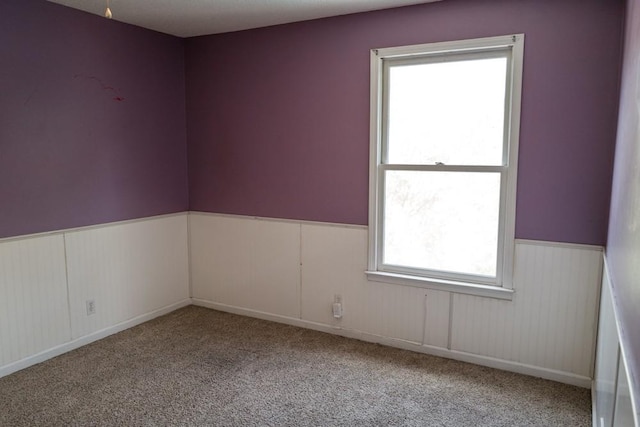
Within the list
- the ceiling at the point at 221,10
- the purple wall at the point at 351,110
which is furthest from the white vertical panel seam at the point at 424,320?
the ceiling at the point at 221,10

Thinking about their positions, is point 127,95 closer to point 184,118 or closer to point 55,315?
point 184,118

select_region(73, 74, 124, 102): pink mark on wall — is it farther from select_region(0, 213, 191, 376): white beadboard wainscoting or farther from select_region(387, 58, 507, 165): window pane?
select_region(387, 58, 507, 165): window pane

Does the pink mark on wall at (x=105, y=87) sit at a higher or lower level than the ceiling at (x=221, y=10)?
lower

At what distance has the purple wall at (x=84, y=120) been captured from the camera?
9.55 feet

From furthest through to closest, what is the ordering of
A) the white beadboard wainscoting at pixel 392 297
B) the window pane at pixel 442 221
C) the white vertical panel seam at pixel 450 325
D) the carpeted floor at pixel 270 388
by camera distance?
the white vertical panel seam at pixel 450 325, the window pane at pixel 442 221, the white beadboard wainscoting at pixel 392 297, the carpeted floor at pixel 270 388

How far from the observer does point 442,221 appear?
10.4 ft

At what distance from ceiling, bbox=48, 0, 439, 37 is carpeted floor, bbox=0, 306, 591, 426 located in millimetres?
2478

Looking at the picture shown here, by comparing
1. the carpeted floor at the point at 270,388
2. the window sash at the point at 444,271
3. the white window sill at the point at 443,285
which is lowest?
the carpeted floor at the point at 270,388

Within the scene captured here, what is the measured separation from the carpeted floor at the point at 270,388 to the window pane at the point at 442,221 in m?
0.70

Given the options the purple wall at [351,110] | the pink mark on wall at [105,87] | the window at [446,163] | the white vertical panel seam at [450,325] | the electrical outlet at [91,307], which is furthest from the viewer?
the electrical outlet at [91,307]

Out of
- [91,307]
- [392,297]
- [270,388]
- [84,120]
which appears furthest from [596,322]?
[84,120]

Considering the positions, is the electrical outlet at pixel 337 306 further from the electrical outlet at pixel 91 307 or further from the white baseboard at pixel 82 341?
the electrical outlet at pixel 91 307

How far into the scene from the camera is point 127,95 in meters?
3.63

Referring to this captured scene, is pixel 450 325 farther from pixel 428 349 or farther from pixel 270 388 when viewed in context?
pixel 270 388
